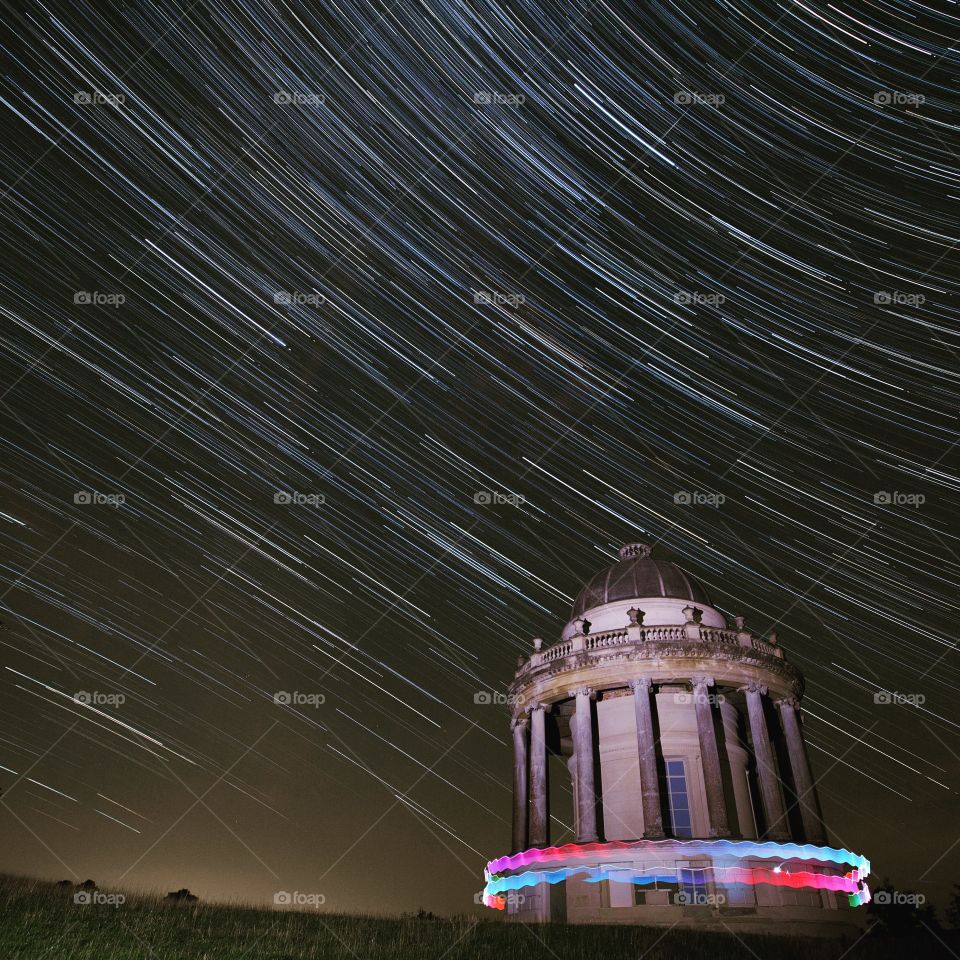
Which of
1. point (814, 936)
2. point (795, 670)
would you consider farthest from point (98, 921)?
point (795, 670)

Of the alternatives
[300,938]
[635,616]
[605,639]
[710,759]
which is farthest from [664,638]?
[300,938]

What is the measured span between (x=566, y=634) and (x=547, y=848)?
10.4 meters

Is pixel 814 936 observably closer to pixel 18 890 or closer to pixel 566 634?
pixel 566 634

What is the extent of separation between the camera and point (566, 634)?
35.8 m

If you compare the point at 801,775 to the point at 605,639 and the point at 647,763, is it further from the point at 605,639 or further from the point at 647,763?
the point at 605,639

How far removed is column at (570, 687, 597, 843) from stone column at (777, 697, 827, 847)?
26.1 ft

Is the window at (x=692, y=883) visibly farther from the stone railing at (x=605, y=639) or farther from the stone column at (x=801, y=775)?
the stone railing at (x=605, y=639)

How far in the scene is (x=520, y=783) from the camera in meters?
32.4

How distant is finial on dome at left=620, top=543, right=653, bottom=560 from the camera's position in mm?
37562

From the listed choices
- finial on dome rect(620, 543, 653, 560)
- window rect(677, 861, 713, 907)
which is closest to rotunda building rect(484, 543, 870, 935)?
window rect(677, 861, 713, 907)

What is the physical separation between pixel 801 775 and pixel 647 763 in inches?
292

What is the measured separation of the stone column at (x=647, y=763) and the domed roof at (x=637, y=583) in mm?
6332

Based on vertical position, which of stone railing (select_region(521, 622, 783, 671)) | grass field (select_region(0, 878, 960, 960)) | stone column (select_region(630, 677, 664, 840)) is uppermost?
stone railing (select_region(521, 622, 783, 671))

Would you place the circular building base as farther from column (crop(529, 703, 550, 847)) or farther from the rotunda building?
column (crop(529, 703, 550, 847))
